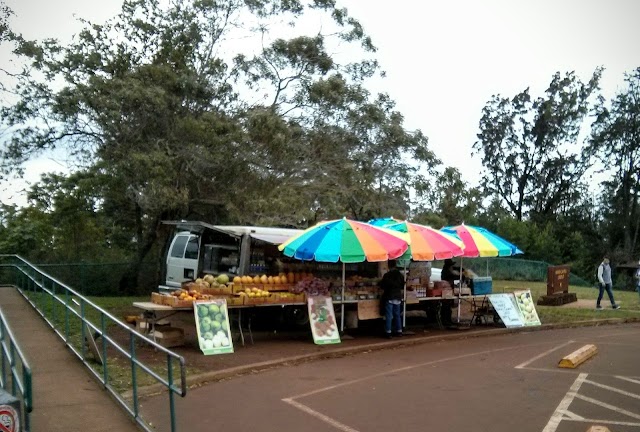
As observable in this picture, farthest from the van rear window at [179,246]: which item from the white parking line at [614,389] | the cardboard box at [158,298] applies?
the white parking line at [614,389]

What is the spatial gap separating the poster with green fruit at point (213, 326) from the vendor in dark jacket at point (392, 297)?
3.85 metres

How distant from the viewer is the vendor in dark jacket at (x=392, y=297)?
45.3 feet

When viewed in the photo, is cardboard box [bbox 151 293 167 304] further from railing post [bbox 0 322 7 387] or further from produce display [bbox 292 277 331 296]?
railing post [bbox 0 322 7 387]

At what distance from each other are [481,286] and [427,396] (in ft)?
26.8

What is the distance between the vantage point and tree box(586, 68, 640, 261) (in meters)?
52.3

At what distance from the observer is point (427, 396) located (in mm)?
8719

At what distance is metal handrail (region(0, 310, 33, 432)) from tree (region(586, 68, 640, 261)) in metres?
52.5

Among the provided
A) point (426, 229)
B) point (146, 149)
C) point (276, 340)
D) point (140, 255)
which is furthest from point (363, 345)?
point (140, 255)

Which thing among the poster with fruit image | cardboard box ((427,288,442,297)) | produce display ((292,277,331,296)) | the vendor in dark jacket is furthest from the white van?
the poster with fruit image

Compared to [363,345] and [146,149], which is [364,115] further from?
[363,345]

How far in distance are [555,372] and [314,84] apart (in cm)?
1174

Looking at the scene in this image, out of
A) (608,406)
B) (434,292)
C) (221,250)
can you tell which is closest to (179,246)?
(221,250)

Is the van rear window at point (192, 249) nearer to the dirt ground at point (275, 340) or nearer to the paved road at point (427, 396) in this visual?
the dirt ground at point (275, 340)

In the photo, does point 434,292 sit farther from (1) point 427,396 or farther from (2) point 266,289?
(1) point 427,396
